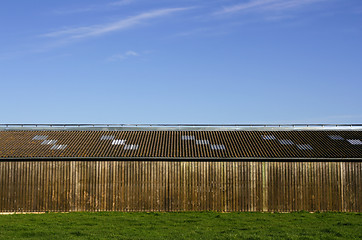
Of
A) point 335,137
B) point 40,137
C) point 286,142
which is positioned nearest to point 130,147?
point 40,137

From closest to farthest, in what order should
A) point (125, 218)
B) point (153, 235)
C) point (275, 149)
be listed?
1. point (153, 235)
2. point (125, 218)
3. point (275, 149)

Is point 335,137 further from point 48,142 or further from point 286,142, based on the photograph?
point 48,142

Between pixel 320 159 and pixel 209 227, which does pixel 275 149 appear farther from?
pixel 209 227

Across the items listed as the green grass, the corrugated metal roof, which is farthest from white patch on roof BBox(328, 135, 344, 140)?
the green grass

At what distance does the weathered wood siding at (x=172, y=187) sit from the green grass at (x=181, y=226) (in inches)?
116

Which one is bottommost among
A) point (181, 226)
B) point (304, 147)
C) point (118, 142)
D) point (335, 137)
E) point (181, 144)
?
point (181, 226)

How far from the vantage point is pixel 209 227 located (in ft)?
82.5

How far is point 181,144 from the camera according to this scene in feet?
127

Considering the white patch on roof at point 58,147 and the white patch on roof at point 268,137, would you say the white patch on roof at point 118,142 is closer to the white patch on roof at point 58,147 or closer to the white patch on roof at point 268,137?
the white patch on roof at point 58,147

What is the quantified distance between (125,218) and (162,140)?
1203 cm

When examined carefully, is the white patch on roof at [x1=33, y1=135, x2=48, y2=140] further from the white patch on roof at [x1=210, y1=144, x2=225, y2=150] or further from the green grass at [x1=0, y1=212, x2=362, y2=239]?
the white patch on roof at [x1=210, y1=144, x2=225, y2=150]

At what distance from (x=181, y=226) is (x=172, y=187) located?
9.41m

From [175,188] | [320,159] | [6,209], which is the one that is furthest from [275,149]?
[6,209]

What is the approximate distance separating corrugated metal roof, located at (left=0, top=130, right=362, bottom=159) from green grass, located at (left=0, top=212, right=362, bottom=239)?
5.54 metres
